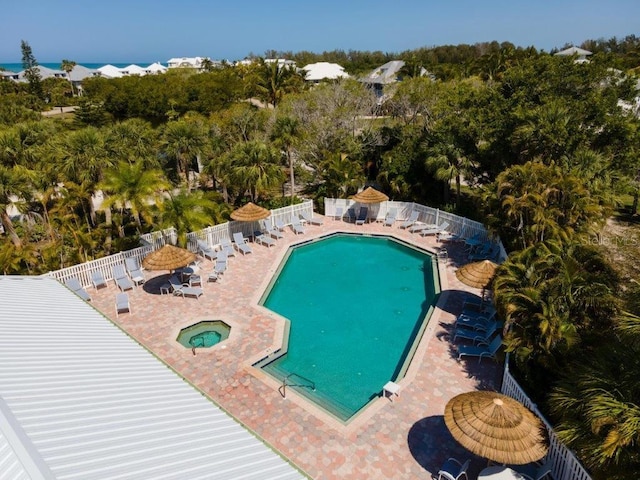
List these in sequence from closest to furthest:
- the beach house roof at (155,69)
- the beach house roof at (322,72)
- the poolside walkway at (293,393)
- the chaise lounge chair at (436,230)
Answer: the poolside walkway at (293,393) → the chaise lounge chair at (436,230) → the beach house roof at (322,72) → the beach house roof at (155,69)

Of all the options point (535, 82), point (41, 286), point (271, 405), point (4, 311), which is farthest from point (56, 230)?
point (535, 82)

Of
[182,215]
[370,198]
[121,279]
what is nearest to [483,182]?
[370,198]

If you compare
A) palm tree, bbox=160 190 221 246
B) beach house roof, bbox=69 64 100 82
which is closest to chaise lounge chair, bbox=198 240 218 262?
palm tree, bbox=160 190 221 246

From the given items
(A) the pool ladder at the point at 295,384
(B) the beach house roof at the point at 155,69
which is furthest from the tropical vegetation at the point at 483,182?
(B) the beach house roof at the point at 155,69

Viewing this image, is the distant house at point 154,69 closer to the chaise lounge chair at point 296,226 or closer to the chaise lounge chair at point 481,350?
the chaise lounge chair at point 296,226

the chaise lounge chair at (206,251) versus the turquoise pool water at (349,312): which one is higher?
the chaise lounge chair at (206,251)

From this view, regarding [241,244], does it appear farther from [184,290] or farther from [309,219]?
[309,219]

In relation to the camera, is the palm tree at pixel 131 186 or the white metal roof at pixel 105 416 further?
the palm tree at pixel 131 186
